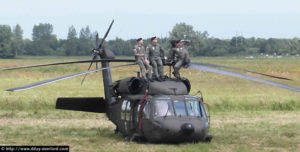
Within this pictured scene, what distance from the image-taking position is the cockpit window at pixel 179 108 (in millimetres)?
17953

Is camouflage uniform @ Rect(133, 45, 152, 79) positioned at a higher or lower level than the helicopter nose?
higher

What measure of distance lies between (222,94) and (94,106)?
750 inches

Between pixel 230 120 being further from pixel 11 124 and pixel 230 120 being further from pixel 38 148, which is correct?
pixel 38 148

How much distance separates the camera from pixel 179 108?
18.1 m

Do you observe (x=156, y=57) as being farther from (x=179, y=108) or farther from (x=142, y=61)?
(x=179, y=108)

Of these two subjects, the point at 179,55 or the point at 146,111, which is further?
the point at 179,55

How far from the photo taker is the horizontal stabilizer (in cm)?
2209

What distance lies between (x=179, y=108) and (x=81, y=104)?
5491 millimetres

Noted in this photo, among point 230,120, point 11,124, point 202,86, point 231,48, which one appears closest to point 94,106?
point 11,124

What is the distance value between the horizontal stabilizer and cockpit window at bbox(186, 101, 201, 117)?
528 cm

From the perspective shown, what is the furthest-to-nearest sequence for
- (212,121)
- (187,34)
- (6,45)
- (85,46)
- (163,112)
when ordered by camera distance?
1. (6,45)
2. (85,46)
3. (187,34)
4. (212,121)
5. (163,112)

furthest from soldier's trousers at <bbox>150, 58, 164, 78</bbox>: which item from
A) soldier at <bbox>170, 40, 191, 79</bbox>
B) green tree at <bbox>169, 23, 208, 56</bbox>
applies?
green tree at <bbox>169, 23, 208, 56</bbox>

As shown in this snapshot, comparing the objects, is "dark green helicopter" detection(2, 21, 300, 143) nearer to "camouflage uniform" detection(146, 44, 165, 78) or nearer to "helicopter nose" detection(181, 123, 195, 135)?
"helicopter nose" detection(181, 123, 195, 135)

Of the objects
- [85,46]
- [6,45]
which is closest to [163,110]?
[85,46]
